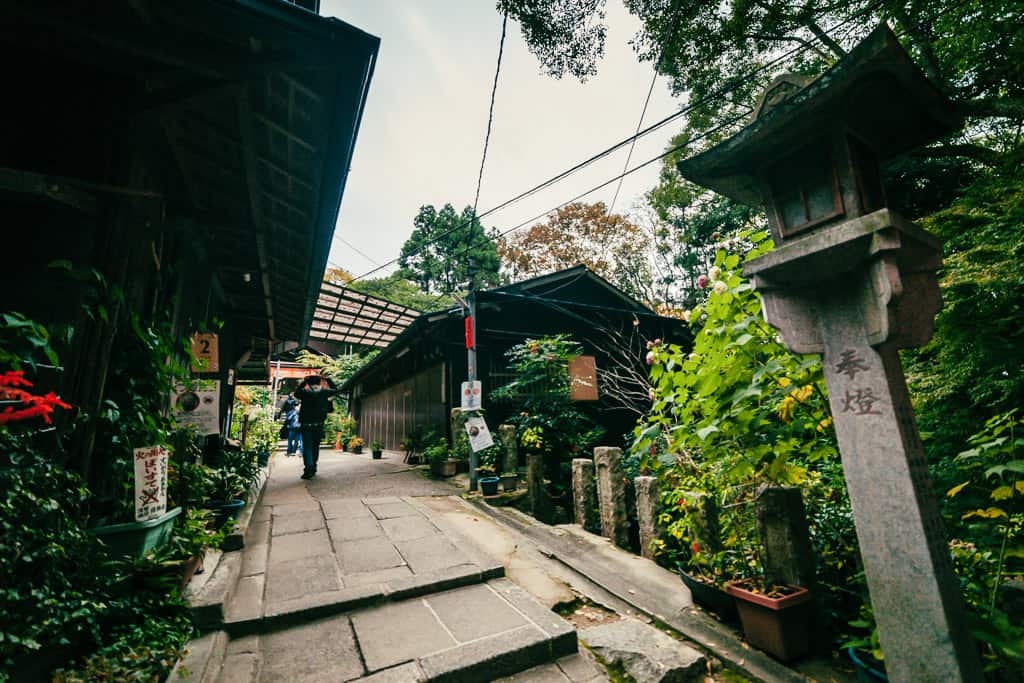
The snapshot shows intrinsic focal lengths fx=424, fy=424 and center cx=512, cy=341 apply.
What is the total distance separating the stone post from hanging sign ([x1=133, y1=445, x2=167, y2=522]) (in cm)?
425

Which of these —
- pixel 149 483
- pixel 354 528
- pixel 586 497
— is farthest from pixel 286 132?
pixel 586 497

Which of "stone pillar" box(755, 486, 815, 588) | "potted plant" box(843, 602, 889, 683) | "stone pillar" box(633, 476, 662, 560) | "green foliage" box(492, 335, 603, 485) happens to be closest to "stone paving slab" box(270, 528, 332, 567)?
"stone pillar" box(633, 476, 662, 560)

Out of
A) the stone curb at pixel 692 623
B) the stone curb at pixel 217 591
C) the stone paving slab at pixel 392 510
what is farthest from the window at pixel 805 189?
the stone paving slab at pixel 392 510

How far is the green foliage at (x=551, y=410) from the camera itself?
29.1 ft

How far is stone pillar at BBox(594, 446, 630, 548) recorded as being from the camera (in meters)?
5.14

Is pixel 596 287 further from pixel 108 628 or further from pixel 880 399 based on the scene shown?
pixel 108 628

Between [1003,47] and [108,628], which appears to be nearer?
[108,628]

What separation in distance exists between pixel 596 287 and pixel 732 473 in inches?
451

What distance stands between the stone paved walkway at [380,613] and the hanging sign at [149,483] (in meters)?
0.97

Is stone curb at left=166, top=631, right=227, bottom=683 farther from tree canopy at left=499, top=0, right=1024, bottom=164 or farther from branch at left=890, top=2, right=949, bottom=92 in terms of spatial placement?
branch at left=890, top=2, right=949, bottom=92

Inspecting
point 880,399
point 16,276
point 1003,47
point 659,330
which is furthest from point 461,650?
point 659,330

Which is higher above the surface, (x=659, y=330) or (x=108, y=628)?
(x=659, y=330)

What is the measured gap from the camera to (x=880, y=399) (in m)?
2.29

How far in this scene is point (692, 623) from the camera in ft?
10.9
